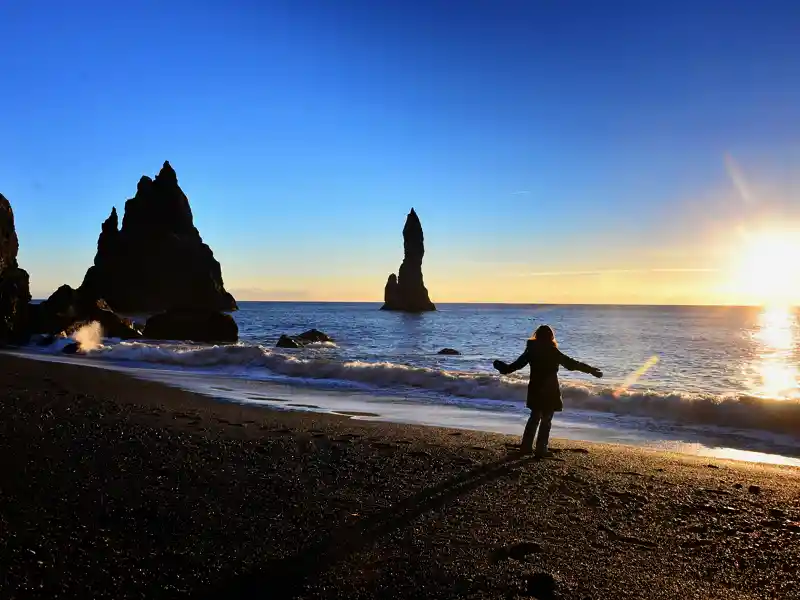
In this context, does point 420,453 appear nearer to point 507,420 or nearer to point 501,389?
point 507,420

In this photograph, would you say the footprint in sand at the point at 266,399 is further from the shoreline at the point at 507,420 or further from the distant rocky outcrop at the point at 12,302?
the distant rocky outcrop at the point at 12,302

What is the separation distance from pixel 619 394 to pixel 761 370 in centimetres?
1733

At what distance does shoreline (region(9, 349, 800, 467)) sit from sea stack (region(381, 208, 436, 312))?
424 feet

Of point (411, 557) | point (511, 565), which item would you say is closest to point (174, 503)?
point (411, 557)

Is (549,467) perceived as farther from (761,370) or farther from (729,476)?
(761,370)

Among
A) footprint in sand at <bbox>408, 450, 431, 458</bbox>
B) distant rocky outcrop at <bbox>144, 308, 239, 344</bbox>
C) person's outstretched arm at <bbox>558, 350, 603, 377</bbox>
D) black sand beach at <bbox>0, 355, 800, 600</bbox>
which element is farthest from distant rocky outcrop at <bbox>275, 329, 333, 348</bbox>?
footprint in sand at <bbox>408, 450, 431, 458</bbox>

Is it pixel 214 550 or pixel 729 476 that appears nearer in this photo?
pixel 214 550

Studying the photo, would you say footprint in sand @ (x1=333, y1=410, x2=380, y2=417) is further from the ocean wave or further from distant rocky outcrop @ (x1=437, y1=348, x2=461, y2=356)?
distant rocky outcrop @ (x1=437, y1=348, x2=461, y2=356)

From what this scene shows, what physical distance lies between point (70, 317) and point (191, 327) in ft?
22.9

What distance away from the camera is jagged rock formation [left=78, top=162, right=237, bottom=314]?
371 ft

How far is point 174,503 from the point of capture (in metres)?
5.04

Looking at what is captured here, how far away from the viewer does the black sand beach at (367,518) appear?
376cm

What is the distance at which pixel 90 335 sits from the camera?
31.2 meters

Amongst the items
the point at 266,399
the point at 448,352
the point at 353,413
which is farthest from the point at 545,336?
the point at 448,352
